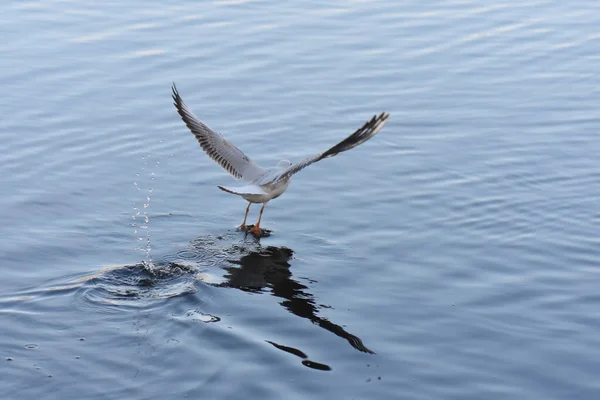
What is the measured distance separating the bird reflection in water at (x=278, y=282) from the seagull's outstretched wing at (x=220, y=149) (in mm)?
1503

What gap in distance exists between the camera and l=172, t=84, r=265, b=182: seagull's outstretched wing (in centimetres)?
1146

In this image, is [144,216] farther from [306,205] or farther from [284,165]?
[306,205]

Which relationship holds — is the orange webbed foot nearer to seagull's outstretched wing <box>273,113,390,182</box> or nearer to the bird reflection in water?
the bird reflection in water

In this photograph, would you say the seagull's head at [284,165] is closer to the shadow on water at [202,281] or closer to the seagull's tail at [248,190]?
the seagull's tail at [248,190]

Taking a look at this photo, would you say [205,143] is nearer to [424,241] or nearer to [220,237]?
[220,237]

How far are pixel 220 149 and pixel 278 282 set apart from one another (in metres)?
2.67

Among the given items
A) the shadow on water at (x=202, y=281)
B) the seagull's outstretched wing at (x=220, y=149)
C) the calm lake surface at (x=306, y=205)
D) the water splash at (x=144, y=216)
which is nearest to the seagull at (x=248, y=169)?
the seagull's outstretched wing at (x=220, y=149)

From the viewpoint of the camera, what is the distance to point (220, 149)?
11.6 meters

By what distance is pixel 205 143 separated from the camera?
11.6 meters

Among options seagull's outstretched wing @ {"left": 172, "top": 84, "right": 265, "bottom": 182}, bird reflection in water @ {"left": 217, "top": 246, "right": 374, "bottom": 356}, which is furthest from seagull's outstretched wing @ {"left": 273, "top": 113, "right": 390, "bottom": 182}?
seagull's outstretched wing @ {"left": 172, "top": 84, "right": 265, "bottom": 182}

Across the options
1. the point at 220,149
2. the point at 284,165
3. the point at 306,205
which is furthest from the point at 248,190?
the point at 220,149

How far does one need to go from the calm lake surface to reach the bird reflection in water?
0.03m

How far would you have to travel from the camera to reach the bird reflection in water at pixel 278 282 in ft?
27.4

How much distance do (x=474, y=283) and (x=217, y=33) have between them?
32.1ft
